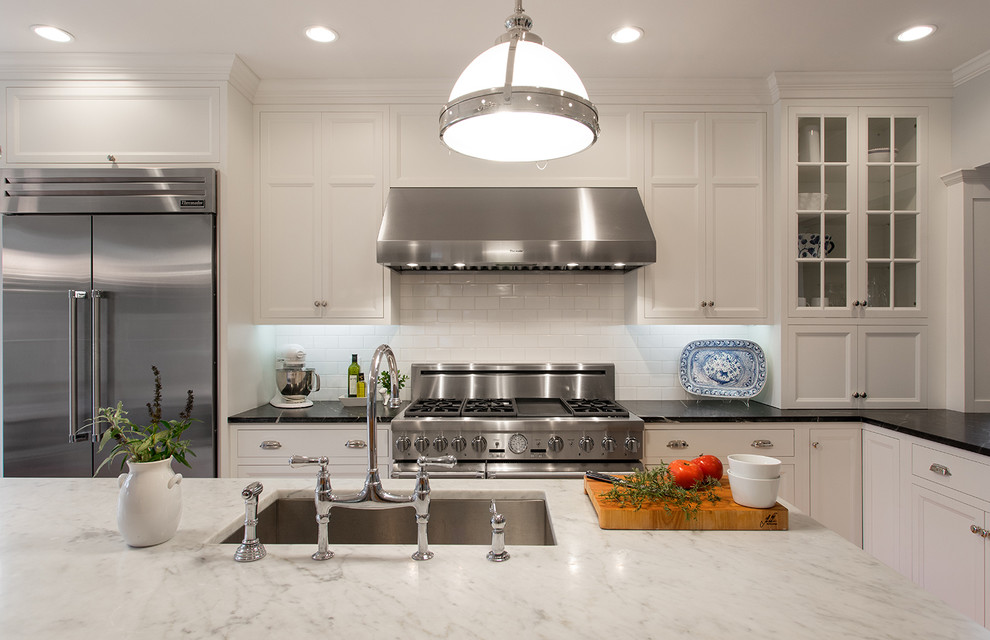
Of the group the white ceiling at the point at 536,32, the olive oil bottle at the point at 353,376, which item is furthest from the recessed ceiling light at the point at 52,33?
the olive oil bottle at the point at 353,376

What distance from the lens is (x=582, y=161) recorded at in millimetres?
3139

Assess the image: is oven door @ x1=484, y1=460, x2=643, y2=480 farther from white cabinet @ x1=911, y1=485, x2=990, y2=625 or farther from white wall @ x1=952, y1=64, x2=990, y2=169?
white wall @ x1=952, y1=64, x2=990, y2=169

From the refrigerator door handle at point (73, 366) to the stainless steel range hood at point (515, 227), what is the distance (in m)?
1.51

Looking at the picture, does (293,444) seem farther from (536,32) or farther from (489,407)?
(536,32)

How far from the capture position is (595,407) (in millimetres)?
3031

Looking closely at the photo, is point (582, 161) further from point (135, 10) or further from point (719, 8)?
point (135, 10)

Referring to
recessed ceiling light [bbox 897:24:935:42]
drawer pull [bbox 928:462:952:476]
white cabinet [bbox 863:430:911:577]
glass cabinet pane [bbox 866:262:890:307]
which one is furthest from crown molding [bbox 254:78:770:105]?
drawer pull [bbox 928:462:952:476]

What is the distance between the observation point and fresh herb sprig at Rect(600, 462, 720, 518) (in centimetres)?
134

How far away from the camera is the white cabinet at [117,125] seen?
2891 millimetres

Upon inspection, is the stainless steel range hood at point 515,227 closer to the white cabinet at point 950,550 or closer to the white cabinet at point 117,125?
the white cabinet at point 117,125

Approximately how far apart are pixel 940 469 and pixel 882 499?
0.43 meters

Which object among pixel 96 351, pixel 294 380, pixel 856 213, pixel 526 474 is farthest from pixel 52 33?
pixel 856 213

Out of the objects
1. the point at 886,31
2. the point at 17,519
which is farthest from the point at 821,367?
the point at 17,519

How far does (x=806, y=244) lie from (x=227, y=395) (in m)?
3.22
